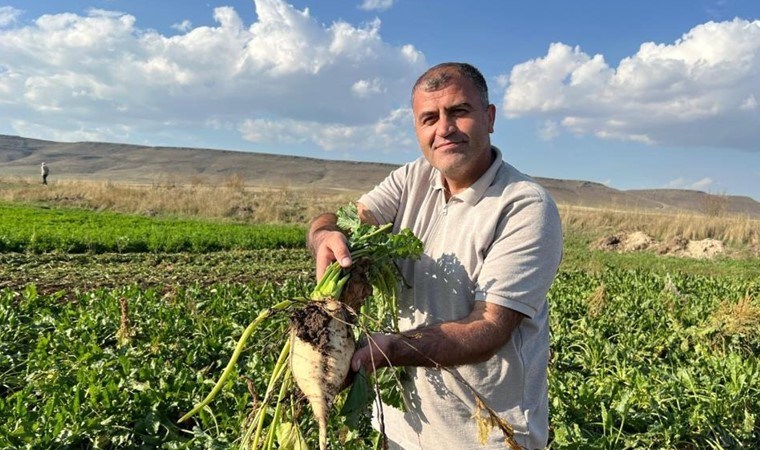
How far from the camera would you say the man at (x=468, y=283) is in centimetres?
207

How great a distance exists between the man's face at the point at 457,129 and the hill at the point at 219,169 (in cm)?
10751

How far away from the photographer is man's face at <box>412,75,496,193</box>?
235 cm

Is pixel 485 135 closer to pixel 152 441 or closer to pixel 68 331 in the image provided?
pixel 152 441

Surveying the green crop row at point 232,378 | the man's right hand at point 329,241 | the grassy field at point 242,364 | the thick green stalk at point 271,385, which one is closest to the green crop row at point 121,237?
the grassy field at point 242,364

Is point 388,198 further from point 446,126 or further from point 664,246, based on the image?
point 664,246

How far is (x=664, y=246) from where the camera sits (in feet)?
79.1

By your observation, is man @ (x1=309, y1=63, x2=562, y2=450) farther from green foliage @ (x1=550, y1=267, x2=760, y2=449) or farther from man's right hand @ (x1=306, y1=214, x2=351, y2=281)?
green foliage @ (x1=550, y1=267, x2=760, y2=449)

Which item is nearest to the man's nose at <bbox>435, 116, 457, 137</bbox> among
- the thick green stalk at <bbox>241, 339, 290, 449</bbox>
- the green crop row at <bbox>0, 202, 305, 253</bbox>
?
the thick green stalk at <bbox>241, 339, 290, 449</bbox>

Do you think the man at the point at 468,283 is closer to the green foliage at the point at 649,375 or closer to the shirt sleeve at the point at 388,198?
the shirt sleeve at the point at 388,198

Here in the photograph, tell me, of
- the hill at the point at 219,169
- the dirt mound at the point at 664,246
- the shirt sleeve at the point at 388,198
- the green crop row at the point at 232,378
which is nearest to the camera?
the shirt sleeve at the point at 388,198

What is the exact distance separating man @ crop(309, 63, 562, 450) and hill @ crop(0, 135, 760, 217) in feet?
353

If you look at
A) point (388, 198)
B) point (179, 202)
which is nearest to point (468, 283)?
point (388, 198)

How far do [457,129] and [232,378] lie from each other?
96.5 inches

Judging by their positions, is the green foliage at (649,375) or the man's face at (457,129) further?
the green foliage at (649,375)
